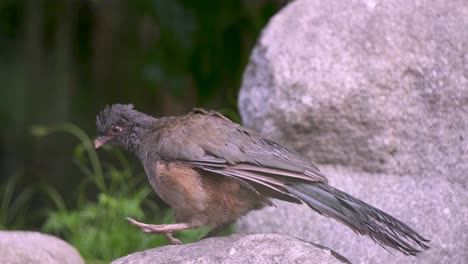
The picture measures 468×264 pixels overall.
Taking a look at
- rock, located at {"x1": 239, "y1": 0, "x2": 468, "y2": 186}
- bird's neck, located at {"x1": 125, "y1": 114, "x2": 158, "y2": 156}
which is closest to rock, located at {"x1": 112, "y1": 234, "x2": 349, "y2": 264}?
bird's neck, located at {"x1": 125, "y1": 114, "x2": 158, "y2": 156}

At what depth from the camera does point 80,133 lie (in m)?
6.46

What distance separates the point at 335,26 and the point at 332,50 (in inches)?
6.5

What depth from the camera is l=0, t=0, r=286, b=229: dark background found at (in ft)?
22.7

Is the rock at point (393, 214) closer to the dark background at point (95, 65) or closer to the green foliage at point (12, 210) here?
the green foliage at point (12, 210)

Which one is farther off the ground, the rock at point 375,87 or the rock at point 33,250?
the rock at point 375,87

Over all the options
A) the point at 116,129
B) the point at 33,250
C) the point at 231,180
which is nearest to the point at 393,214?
the point at 231,180

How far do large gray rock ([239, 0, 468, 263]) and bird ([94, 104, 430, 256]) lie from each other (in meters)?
0.71

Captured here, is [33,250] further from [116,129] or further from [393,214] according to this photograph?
[393,214]

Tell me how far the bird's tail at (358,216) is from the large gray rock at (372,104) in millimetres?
765

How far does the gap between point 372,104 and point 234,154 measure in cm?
120

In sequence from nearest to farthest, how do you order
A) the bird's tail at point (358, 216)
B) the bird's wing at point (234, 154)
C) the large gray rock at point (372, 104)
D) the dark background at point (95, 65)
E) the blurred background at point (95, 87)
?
the bird's tail at point (358, 216) → the bird's wing at point (234, 154) → the large gray rock at point (372, 104) → the blurred background at point (95, 87) → the dark background at point (95, 65)

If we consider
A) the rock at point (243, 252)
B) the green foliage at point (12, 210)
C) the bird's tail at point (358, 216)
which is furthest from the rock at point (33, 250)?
the green foliage at point (12, 210)

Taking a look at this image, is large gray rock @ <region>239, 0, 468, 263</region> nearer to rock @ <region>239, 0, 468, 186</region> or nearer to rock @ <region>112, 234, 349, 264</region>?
rock @ <region>239, 0, 468, 186</region>

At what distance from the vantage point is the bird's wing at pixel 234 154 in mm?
3750
